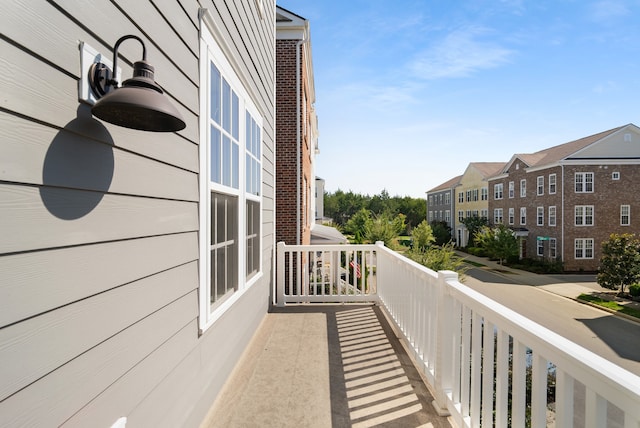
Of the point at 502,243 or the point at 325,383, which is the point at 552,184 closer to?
the point at 502,243

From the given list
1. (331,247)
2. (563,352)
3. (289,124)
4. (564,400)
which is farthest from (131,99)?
(289,124)

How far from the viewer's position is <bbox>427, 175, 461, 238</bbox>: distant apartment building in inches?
1577

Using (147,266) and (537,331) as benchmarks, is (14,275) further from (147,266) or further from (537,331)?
(537,331)

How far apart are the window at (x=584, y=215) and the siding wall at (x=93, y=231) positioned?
27880 mm

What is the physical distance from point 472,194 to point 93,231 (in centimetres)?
3863

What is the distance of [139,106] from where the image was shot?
1.10m

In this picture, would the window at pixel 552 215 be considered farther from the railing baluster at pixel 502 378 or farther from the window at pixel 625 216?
the railing baluster at pixel 502 378

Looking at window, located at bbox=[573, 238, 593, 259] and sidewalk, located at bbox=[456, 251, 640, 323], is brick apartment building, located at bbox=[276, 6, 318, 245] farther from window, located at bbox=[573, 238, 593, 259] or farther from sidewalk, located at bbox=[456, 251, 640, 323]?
window, located at bbox=[573, 238, 593, 259]

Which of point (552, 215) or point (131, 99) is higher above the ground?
point (131, 99)

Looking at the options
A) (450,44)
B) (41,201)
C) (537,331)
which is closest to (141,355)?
(41,201)

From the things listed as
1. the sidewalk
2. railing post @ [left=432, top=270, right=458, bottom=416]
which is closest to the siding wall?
railing post @ [left=432, top=270, right=458, bottom=416]

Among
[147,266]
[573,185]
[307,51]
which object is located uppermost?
[307,51]

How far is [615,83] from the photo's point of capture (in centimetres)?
1602

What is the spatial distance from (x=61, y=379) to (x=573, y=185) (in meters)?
28.5
